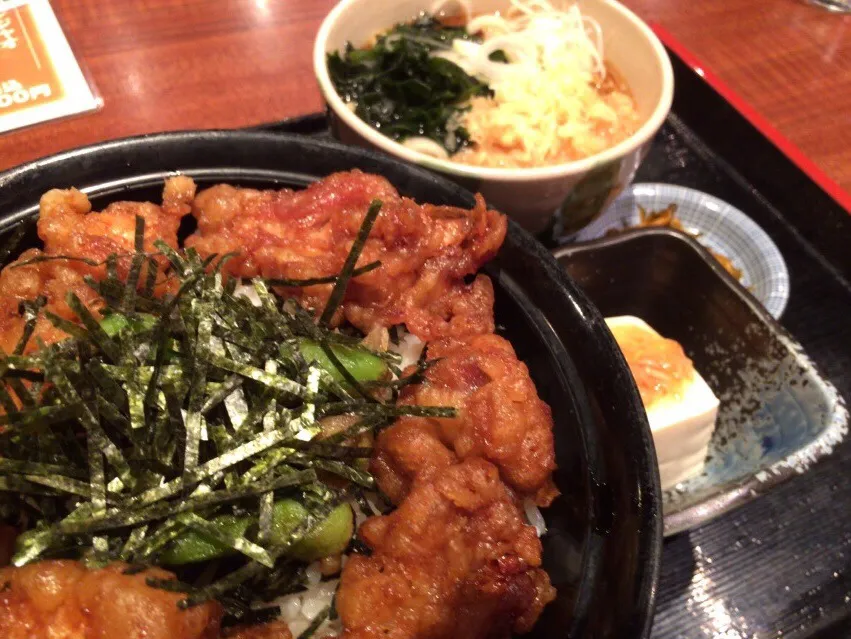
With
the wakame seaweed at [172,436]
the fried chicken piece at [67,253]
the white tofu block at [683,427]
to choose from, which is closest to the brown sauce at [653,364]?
the white tofu block at [683,427]

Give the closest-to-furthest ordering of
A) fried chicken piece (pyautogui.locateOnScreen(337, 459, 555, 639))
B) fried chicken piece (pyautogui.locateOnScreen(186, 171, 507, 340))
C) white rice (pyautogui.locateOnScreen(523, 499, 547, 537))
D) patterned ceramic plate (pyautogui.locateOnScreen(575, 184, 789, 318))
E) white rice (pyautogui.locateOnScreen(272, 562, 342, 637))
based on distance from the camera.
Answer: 1. fried chicken piece (pyautogui.locateOnScreen(337, 459, 555, 639))
2. white rice (pyautogui.locateOnScreen(272, 562, 342, 637))
3. white rice (pyautogui.locateOnScreen(523, 499, 547, 537))
4. fried chicken piece (pyautogui.locateOnScreen(186, 171, 507, 340))
5. patterned ceramic plate (pyautogui.locateOnScreen(575, 184, 789, 318))

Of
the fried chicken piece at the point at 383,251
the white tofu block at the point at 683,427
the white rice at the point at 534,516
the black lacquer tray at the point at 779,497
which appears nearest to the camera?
the white rice at the point at 534,516

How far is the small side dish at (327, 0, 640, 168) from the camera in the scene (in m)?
2.04

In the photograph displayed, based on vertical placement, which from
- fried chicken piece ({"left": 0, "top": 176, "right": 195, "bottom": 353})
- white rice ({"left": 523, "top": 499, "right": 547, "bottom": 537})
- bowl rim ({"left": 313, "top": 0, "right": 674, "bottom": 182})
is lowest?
white rice ({"left": 523, "top": 499, "right": 547, "bottom": 537})

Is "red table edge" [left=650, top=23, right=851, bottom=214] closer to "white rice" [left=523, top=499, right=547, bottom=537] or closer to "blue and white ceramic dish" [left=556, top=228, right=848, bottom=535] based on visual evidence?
"blue and white ceramic dish" [left=556, top=228, right=848, bottom=535]

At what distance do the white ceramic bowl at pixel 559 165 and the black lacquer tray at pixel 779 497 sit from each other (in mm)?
255

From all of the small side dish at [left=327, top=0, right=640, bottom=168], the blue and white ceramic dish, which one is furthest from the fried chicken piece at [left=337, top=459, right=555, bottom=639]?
the small side dish at [left=327, top=0, right=640, bottom=168]

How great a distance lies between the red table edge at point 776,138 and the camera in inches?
94.0

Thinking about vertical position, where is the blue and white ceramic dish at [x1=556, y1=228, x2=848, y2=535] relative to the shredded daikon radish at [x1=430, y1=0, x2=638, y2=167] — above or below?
below

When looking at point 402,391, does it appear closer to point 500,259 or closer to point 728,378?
point 500,259

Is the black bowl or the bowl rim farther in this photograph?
the bowl rim

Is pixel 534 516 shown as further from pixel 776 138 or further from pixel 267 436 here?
pixel 776 138

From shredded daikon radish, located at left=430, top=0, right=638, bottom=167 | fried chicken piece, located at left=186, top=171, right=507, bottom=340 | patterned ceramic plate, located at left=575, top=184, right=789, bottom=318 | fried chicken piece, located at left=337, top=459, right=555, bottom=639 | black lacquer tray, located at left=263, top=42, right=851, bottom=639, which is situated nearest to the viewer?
fried chicken piece, located at left=337, top=459, right=555, bottom=639

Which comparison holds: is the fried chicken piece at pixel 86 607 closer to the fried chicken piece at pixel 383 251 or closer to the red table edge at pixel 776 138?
the fried chicken piece at pixel 383 251
